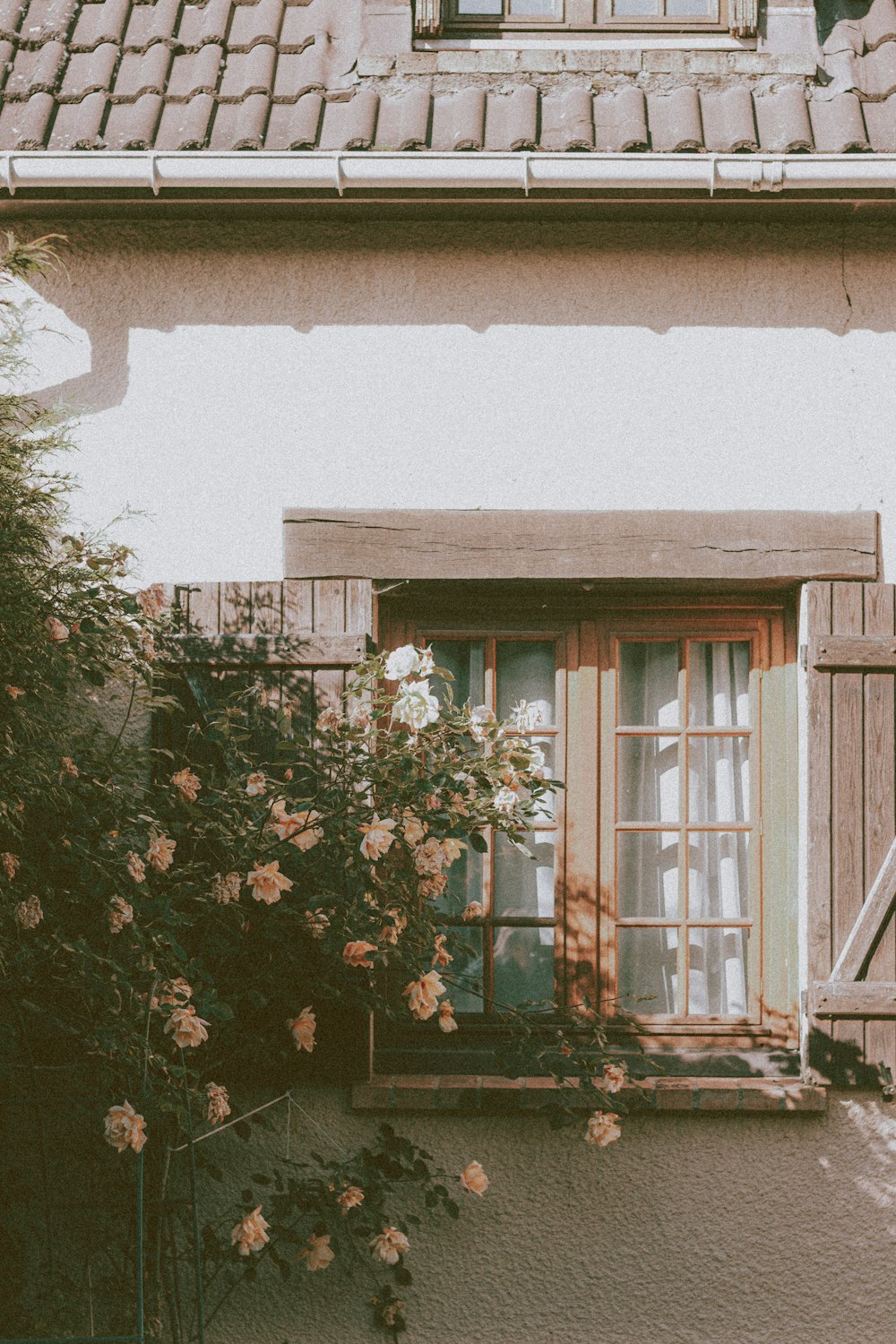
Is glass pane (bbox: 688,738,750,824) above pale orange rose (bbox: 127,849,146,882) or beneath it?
above

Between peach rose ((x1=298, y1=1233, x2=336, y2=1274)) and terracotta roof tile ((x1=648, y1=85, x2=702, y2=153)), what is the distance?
3.20 meters

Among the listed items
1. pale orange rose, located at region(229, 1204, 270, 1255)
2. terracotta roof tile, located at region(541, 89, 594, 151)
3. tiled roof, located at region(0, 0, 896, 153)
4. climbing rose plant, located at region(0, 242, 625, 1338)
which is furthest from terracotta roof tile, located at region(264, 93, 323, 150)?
pale orange rose, located at region(229, 1204, 270, 1255)

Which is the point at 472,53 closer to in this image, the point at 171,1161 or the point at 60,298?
the point at 60,298

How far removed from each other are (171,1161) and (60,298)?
2613 mm

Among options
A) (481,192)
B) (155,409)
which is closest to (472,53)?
(481,192)

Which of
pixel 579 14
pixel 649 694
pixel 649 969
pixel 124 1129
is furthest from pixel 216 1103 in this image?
pixel 579 14

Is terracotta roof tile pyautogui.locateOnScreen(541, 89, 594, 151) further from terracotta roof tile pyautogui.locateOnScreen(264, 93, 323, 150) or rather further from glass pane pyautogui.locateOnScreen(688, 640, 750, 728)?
glass pane pyautogui.locateOnScreen(688, 640, 750, 728)

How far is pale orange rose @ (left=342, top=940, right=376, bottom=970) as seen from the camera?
3396 millimetres

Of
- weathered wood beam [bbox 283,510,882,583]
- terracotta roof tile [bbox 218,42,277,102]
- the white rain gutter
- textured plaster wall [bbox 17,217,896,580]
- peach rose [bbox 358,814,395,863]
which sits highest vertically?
terracotta roof tile [bbox 218,42,277,102]

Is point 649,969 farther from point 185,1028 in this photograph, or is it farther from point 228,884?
point 185,1028

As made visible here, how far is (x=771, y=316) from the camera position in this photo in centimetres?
405

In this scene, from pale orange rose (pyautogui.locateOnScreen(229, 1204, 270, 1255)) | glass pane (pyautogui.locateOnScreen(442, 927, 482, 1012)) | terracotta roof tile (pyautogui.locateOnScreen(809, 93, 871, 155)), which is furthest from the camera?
glass pane (pyautogui.locateOnScreen(442, 927, 482, 1012))

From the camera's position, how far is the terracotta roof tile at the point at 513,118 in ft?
12.8

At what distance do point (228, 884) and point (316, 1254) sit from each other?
1.01 metres
